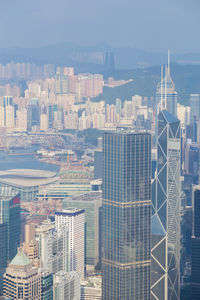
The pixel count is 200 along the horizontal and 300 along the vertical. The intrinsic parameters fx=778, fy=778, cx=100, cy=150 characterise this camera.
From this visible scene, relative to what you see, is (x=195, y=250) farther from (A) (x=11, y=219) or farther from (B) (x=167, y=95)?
(B) (x=167, y=95)

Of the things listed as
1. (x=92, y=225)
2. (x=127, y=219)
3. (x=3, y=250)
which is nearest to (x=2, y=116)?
(x=92, y=225)

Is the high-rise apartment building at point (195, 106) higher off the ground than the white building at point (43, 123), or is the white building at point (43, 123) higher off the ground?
the high-rise apartment building at point (195, 106)

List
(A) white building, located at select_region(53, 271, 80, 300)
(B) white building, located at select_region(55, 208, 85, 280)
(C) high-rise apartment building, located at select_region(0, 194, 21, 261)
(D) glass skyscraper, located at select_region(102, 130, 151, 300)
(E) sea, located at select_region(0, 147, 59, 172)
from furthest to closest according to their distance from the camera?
(E) sea, located at select_region(0, 147, 59, 172) → (B) white building, located at select_region(55, 208, 85, 280) → (C) high-rise apartment building, located at select_region(0, 194, 21, 261) → (D) glass skyscraper, located at select_region(102, 130, 151, 300) → (A) white building, located at select_region(53, 271, 80, 300)

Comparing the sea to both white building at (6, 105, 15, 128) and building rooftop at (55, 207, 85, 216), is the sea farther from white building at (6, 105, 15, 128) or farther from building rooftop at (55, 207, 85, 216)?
building rooftop at (55, 207, 85, 216)

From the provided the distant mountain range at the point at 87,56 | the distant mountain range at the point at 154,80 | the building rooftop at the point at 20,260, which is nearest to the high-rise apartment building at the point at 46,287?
the building rooftop at the point at 20,260

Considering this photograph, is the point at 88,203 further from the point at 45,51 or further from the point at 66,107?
the point at 66,107

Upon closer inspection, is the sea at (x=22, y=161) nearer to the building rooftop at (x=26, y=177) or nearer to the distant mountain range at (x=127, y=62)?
the building rooftop at (x=26, y=177)

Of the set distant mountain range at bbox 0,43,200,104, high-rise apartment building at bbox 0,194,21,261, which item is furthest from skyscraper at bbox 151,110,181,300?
high-rise apartment building at bbox 0,194,21,261
